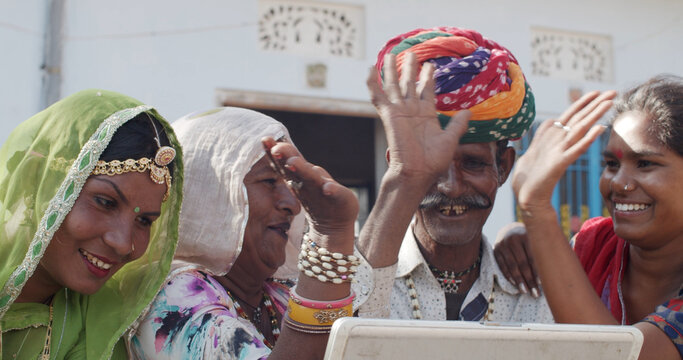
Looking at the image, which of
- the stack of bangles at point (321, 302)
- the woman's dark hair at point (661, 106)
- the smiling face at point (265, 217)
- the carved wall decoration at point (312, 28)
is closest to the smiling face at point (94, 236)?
the smiling face at point (265, 217)

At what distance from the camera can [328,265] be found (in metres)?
1.67

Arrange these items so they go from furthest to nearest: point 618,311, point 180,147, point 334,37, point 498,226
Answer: point 498,226, point 334,37, point 618,311, point 180,147

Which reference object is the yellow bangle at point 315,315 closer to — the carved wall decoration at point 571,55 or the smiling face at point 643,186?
the smiling face at point 643,186

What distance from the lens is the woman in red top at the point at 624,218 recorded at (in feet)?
6.40

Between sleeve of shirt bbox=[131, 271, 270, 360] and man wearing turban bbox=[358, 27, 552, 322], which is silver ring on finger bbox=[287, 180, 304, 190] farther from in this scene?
man wearing turban bbox=[358, 27, 552, 322]

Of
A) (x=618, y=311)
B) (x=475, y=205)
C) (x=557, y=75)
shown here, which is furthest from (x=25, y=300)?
(x=557, y=75)

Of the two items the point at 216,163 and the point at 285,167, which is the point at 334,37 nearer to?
the point at 216,163

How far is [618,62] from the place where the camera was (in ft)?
23.8

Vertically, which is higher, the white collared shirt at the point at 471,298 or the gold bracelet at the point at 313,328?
the gold bracelet at the point at 313,328

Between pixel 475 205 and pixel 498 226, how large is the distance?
441 cm

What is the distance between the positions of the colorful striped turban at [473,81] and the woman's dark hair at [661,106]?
0.36m

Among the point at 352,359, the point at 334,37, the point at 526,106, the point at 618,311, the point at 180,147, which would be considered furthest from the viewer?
the point at 334,37

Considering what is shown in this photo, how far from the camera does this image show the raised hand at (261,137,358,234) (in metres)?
1.65

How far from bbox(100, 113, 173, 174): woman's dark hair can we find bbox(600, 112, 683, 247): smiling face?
4.54 ft
